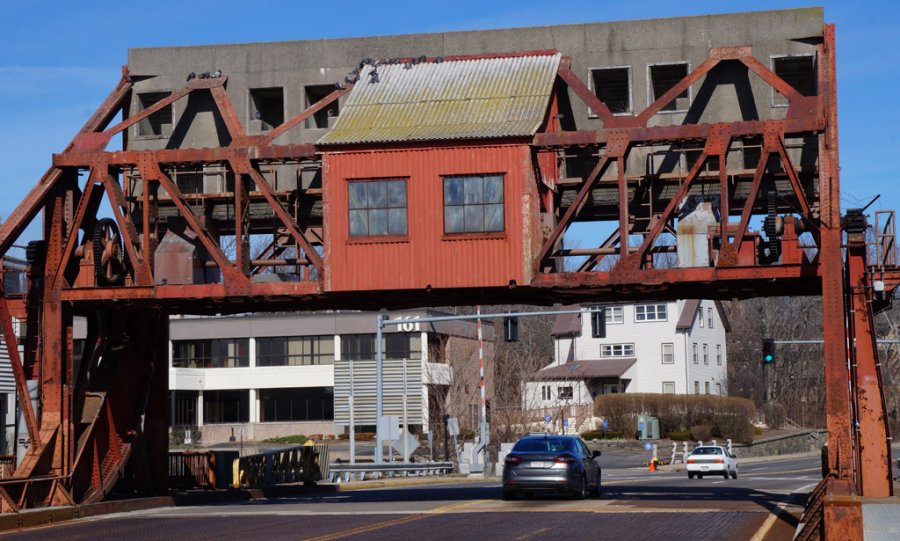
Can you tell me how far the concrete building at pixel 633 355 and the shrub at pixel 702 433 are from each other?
30.9 ft

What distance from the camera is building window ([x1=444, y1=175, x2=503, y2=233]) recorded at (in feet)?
83.5

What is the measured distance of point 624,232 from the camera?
24.2 m

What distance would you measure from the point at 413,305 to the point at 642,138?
22.7ft

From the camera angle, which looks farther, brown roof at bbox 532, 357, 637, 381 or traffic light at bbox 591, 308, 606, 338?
brown roof at bbox 532, 357, 637, 381

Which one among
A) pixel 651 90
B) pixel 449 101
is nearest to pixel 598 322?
pixel 651 90

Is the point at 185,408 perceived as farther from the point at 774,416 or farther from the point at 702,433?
the point at 774,416

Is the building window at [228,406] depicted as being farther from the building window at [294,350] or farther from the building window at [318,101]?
the building window at [318,101]

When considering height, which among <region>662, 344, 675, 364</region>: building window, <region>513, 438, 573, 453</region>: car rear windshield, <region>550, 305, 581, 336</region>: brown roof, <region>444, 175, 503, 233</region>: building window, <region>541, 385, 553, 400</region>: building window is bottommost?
<region>513, 438, 573, 453</region>: car rear windshield

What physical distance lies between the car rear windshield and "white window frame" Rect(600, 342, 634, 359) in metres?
66.9

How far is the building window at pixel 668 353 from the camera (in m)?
92.9

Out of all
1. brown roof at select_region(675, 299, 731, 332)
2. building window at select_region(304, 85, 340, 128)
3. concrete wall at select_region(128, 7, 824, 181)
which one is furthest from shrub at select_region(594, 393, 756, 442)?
concrete wall at select_region(128, 7, 824, 181)

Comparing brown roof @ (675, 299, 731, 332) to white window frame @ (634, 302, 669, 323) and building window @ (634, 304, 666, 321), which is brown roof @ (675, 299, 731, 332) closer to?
white window frame @ (634, 302, 669, 323)

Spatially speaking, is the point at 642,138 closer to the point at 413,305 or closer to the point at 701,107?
the point at 701,107

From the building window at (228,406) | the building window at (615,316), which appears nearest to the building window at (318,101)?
the building window at (228,406)
